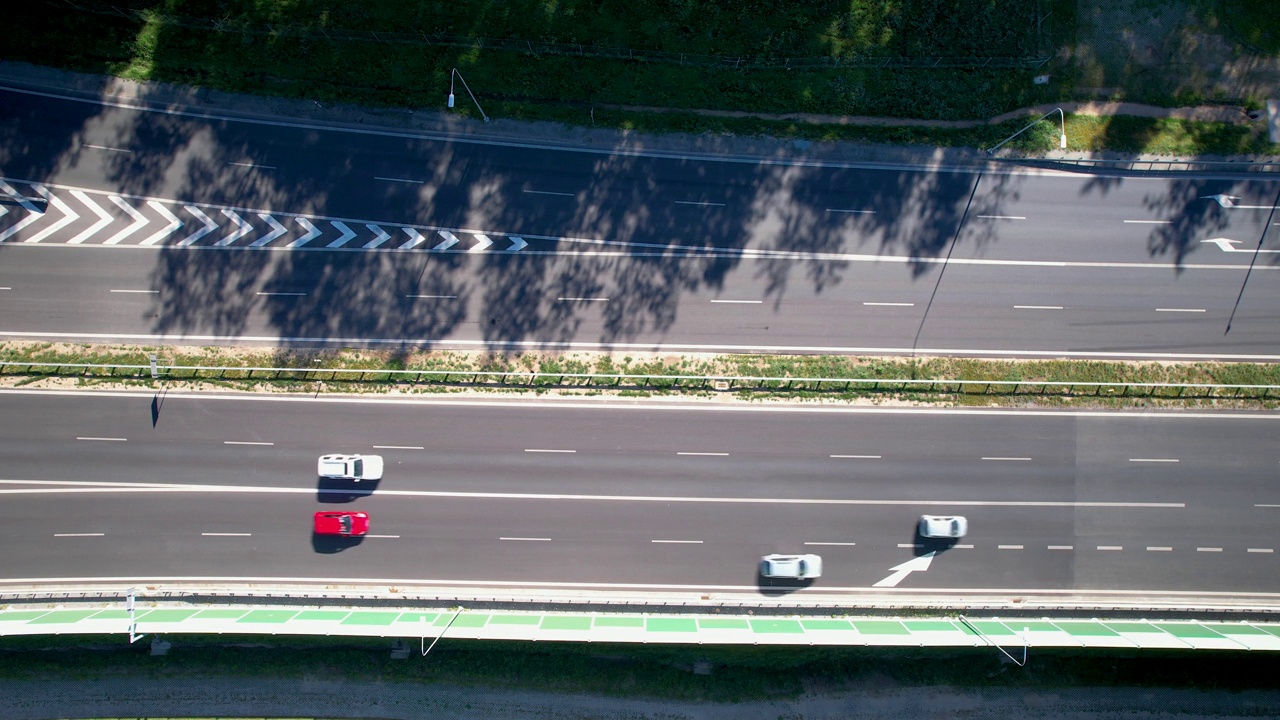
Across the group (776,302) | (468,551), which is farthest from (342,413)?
(776,302)

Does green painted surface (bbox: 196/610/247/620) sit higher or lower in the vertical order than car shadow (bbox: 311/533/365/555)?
lower

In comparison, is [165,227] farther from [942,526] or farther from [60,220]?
[942,526]

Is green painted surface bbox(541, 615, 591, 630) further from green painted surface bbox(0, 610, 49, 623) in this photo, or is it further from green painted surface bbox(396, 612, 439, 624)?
green painted surface bbox(0, 610, 49, 623)

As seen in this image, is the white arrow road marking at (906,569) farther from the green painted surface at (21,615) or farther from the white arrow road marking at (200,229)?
the green painted surface at (21,615)

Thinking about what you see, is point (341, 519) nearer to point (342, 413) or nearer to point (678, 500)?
point (342, 413)

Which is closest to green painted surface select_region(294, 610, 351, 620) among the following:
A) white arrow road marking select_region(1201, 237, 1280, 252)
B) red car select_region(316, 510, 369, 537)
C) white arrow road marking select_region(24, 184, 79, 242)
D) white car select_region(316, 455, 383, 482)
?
red car select_region(316, 510, 369, 537)

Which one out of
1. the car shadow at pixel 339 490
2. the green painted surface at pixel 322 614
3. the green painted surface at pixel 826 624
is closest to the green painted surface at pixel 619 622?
the green painted surface at pixel 826 624

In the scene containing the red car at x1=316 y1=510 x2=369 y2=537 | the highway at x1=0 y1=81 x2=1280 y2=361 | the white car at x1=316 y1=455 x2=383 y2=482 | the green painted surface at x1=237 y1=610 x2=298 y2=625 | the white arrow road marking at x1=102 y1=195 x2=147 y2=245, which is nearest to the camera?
the green painted surface at x1=237 y1=610 x2=298 y2=625

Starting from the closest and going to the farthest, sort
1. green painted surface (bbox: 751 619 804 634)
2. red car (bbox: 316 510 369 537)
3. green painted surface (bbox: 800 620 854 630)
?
green painted surface (bbox: 751 619 804 634), green painted surface (bbox: 800 620 854 630), red car (bbox: 316 510 369 537)
